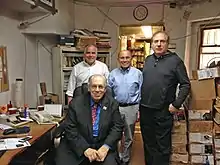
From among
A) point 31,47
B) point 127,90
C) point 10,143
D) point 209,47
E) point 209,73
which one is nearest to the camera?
point 10,143

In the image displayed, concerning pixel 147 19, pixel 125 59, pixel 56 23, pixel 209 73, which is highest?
pixel 147 19

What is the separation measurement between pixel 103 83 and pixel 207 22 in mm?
2908

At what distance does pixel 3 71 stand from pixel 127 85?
4.90ft

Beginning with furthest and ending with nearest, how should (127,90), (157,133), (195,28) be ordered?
(195,28) < (127,90) < (157,133)

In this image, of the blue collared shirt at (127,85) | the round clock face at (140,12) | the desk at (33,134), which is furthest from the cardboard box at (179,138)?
the round clock face at (140,12)

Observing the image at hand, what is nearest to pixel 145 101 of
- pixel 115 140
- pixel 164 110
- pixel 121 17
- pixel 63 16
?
pixel 164 110

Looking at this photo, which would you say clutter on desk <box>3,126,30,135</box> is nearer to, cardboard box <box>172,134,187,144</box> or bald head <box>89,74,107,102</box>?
bald head <box>89,74,107,102</box>

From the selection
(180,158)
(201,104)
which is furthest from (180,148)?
(201,104)

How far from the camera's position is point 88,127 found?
2.63 metres

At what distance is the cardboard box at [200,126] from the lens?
11.2 ft

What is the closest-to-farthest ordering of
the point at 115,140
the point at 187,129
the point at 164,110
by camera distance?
the point at 115,140, the point at 164,110, the point at 187,129

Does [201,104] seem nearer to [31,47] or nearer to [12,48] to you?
[12,48]

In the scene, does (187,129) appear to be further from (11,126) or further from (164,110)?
(11,126)

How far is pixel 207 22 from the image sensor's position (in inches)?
192
